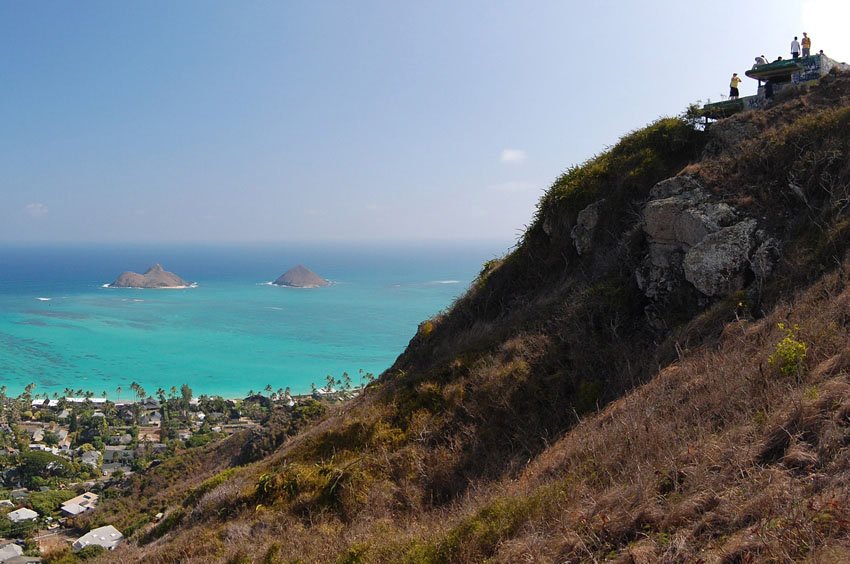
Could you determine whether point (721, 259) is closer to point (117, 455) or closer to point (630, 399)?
point (630, 399)

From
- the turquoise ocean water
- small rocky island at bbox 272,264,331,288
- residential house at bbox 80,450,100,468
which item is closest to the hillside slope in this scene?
residential house at bbox 80,450,100,468

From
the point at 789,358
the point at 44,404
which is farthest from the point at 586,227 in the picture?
the point at 44,404

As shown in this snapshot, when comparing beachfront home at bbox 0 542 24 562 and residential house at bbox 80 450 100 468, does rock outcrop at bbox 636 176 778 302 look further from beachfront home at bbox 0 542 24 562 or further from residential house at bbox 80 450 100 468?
residential house at bbox 80 450 100 468

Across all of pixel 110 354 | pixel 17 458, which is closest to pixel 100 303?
pixel 110 354

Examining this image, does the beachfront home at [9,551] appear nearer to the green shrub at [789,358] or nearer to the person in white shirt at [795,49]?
the green shrub at [789,358]

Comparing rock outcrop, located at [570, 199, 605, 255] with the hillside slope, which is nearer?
the hillside slope

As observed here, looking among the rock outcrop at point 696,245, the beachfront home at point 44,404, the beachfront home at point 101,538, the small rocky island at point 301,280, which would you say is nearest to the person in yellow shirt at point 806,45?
the rock outcrop at point 696,245
